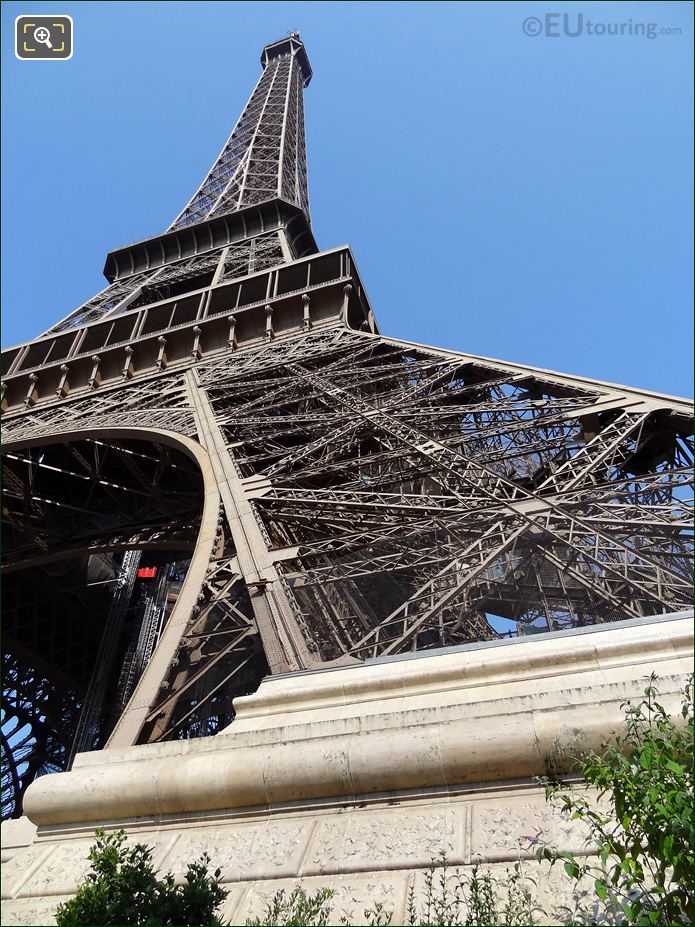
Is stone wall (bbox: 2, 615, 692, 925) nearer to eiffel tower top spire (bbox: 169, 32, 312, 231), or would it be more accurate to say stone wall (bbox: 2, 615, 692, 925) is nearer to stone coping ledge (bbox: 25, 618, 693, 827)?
stone coping ledge (bbox: 25, 618, 693, 827)

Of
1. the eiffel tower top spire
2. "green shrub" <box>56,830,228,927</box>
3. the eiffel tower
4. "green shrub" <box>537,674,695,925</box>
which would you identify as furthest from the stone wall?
the eiffel tower top spire

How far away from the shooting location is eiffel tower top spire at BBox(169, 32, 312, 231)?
4209 centimetres

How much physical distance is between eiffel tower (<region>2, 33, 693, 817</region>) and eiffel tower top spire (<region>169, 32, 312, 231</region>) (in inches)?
359

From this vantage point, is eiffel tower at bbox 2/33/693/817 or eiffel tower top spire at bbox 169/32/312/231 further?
eiffel tower top spire at bbox 169/32/312/231

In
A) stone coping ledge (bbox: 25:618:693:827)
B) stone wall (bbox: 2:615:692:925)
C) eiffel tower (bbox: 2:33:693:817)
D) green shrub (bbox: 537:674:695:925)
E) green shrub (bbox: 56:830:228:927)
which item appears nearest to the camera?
green shrub (bbox: 537:674:695:925)

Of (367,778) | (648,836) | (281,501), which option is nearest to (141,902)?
(367,778)

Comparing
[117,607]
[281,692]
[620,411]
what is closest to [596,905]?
[281,692]

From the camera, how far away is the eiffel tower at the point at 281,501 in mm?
7762

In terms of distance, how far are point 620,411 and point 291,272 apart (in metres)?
14.7

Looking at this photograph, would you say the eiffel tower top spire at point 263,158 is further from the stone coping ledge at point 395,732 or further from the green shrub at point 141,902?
the green shrub at point 141,902

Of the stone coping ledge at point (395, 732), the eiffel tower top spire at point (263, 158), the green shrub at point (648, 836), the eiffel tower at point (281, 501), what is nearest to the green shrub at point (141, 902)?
the stone coping ledge at point (395, 732)

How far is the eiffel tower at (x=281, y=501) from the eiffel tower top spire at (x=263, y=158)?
29.9ft

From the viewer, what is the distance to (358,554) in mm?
9164

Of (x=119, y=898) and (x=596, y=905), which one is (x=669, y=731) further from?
(x=119, y=898)
